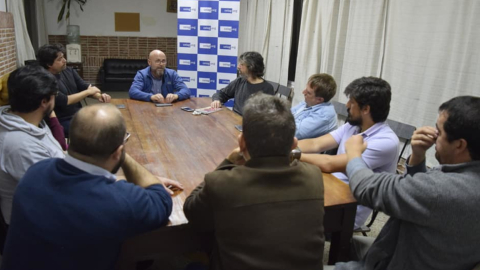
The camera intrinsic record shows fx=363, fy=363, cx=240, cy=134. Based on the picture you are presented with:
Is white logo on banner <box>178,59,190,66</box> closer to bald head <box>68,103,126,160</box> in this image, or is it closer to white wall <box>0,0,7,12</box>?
white wall <box>0,0,7,12</box>

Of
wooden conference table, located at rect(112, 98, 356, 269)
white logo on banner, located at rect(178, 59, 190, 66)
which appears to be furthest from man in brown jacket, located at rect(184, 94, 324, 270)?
white logo on banner, located at rect(178, 59, 190, 66)

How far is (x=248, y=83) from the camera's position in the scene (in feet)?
12.8

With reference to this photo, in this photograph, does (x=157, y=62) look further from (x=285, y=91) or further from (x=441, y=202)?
(x=441, y=202)

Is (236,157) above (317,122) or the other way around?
above

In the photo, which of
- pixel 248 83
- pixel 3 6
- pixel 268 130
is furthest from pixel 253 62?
pixel 3 6

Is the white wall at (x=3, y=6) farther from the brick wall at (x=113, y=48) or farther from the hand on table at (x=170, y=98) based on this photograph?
the brick wall at (x=113, y=48)

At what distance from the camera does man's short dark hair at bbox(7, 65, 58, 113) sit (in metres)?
1.62

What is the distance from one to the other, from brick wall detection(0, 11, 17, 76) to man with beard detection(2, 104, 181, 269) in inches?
158

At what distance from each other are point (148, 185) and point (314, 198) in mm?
604

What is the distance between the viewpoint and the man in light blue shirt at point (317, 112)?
103 inches

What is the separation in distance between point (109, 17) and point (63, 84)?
604 cm

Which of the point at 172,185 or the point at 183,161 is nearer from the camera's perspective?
the point at 172,185

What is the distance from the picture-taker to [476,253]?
3.88ft

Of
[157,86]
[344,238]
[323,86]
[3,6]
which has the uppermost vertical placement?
[3,6]
